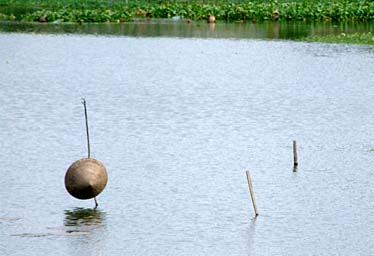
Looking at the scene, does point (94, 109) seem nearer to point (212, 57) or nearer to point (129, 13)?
point (212, 57)

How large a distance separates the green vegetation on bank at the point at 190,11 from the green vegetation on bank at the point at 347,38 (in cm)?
1147

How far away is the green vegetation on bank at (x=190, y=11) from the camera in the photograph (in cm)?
7375

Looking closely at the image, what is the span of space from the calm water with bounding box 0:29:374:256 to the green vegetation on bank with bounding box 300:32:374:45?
368 centimetres

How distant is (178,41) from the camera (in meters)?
64.1

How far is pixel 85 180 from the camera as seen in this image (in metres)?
23.7

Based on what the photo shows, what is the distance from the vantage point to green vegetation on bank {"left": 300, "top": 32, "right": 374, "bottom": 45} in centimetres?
6169

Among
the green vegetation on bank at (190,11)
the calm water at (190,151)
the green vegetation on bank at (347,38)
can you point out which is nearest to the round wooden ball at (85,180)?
the calm water at (190,151)

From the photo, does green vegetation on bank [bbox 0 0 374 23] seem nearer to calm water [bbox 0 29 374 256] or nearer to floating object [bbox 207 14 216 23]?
floating object [bbox 207 14 216 23]

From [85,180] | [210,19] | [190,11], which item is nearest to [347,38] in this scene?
[210,19]

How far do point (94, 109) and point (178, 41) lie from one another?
2439 cm

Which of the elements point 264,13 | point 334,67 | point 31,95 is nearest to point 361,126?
point 31,95

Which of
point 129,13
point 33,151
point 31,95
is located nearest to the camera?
point 33,151

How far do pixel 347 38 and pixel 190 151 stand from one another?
106 ft

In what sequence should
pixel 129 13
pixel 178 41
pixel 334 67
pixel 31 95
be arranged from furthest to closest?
pixel 129 13 → pixel 178 41 → pixel 334 67 → pixel 31 95
